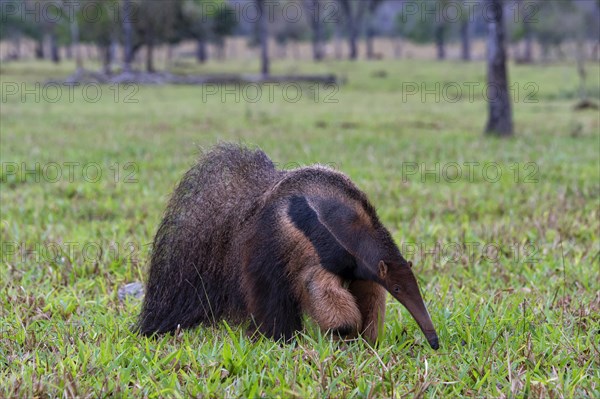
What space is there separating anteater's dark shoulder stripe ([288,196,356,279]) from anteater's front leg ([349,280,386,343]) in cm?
25

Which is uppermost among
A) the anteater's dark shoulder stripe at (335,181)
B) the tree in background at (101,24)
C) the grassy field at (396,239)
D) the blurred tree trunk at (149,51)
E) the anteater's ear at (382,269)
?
the tree in background at (101,24)

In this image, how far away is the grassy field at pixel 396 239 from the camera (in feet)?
10.2

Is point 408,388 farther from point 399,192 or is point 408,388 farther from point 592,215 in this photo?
point 399,192

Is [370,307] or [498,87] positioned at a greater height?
[498,87]

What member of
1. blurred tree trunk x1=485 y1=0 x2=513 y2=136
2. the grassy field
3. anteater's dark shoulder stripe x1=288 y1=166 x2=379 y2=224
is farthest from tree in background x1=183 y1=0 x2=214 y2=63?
anteater's dark shoulder stripe x1=288 y1=166 x2=379 y2=224

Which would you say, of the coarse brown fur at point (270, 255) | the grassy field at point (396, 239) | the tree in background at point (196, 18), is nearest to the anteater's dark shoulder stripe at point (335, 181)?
the coarse brown fur at point (270, 255)

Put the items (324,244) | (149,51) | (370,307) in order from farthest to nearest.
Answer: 1. (149,51)
2. (370,307)
3. (324,244)

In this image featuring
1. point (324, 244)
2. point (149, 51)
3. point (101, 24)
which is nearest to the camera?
point (324, 244)

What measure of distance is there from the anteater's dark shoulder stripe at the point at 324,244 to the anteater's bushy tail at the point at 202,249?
16.8 inches

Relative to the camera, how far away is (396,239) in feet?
19.8

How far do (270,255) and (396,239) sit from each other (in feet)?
9.08

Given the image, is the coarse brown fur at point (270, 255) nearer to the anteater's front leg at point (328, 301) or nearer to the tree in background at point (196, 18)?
the anteater's front leg at point (328, 301)

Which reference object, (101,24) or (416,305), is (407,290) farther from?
(101,24)

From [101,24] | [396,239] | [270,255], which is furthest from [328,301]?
[101,24]
